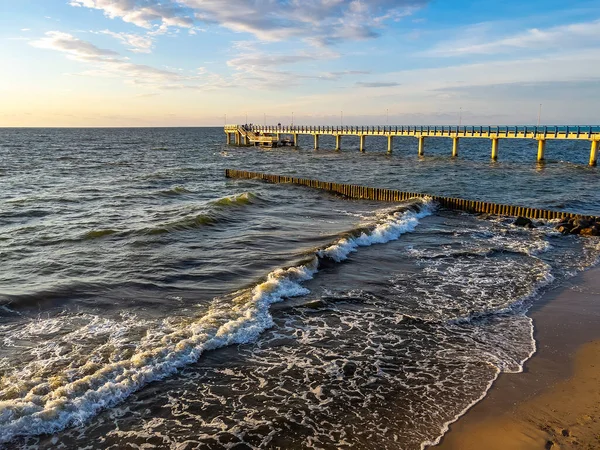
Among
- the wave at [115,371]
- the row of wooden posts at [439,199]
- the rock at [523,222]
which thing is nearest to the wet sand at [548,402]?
the wave at [115,371]

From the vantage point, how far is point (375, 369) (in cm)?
948

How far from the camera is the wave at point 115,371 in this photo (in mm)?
7750

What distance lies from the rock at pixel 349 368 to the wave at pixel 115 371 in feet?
7.75

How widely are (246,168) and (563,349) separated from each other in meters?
46.5

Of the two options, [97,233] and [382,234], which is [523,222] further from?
[97,233]

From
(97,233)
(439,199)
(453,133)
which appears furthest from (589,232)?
(453,133)

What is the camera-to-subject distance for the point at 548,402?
26.8 ft

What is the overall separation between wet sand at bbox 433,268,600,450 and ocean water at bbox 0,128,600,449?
336 mm

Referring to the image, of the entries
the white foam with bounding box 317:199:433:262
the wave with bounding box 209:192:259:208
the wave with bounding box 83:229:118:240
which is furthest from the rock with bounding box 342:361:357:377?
the wave with bounding box 209:192:259:208

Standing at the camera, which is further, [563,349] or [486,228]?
[486,228]

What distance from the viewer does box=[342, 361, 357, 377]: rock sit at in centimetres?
932

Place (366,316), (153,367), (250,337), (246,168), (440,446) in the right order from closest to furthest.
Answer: (440,446) < (153,367) < (250,337) < (366,316) < (246,168)

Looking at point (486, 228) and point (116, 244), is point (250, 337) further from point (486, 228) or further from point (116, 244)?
point (486, 228)

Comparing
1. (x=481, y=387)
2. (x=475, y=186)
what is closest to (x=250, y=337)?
(x=481, y=387)
